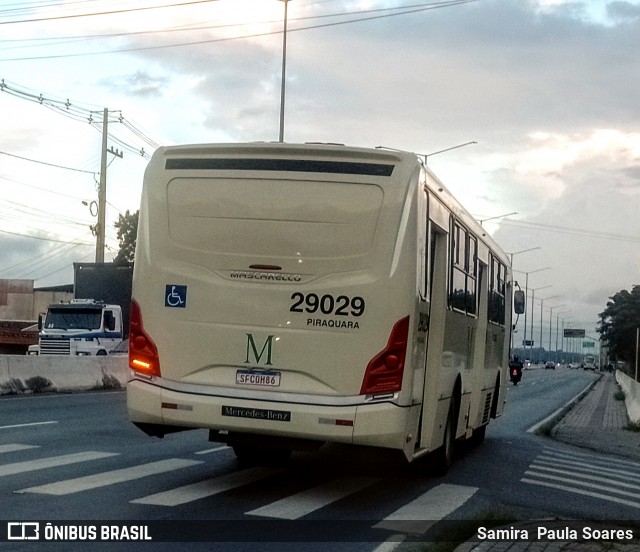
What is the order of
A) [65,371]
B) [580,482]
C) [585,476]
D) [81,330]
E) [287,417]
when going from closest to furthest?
[287,417], [580,482], [585,476], [65,371], [81,330]

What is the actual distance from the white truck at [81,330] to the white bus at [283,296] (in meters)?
23.8

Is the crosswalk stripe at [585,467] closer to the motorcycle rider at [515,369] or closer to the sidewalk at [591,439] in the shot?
the sidewalk at [591,439]

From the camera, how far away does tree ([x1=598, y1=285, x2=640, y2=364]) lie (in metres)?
149

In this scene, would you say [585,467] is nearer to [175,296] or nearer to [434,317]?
[434,317]

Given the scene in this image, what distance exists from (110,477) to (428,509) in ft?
9.89

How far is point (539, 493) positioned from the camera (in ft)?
39.1

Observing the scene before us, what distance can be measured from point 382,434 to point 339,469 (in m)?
3.34

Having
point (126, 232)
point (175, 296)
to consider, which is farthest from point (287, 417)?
point (126, 232)

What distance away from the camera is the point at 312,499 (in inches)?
404

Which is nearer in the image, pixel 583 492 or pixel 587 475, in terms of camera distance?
pixel 583 492

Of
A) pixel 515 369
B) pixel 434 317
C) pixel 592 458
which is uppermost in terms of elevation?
pixel 434 317

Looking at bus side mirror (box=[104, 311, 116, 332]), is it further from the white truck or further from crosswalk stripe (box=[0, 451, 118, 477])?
crosswalk stripe (box=[0, 451, 118, 477])

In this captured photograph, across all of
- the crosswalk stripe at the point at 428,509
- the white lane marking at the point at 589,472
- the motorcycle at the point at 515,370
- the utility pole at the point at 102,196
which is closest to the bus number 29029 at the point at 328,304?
the crosswalk stripe at the point at 428,509

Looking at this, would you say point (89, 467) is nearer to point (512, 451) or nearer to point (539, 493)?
point (539, 493)
